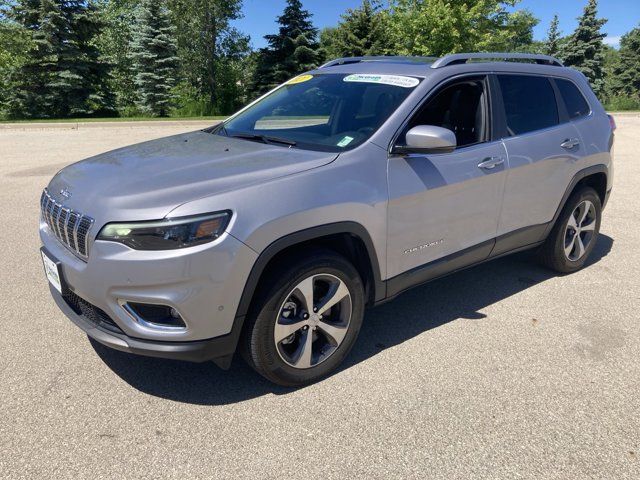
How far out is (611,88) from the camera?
45.6 m

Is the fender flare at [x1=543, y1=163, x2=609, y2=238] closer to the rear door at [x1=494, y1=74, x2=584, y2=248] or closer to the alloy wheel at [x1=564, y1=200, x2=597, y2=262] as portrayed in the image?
the rear door at [x1=494, y1=74, x2=584, y2=248]

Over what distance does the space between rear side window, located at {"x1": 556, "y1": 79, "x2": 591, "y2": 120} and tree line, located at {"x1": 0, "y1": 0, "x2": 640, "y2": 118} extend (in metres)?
23.3

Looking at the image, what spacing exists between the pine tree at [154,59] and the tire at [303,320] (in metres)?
25.2

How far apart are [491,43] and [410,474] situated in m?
29.1

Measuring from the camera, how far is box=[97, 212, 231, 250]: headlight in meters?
2.35

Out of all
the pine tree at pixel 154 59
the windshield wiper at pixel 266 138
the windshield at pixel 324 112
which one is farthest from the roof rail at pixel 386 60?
the pine tree at pixel 154 59

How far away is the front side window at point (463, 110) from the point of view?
3445mm

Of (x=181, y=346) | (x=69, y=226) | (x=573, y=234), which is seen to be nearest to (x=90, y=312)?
(x=69, y=226)

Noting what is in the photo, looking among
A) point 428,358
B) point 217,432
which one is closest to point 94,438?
point 217,432

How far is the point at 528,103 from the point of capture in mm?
4031

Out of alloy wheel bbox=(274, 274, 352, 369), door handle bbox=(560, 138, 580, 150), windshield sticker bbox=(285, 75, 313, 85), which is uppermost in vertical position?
windshield sticker bbox=(285, 75, 313, 85)

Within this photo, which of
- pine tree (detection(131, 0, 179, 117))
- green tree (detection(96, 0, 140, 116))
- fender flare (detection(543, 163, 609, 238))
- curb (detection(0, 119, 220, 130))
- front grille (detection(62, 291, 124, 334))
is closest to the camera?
front grille (detection(62, 291, 124, 334))

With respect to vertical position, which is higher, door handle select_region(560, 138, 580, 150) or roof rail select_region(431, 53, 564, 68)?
roof rail select_region(431, 53, 564, 68)

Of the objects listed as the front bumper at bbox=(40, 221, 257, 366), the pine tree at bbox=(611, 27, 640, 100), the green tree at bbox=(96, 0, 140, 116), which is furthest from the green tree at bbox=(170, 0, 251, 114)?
the pine tree at bbox=(611, 27, 640, 100)
